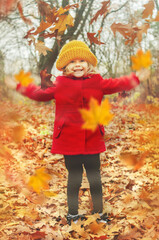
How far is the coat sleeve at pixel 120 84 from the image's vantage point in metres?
1.44

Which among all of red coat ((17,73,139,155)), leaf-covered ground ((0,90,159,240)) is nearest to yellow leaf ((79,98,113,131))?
leaf-covered ground ((0,90,159,240))

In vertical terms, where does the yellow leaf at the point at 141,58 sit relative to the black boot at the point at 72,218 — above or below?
above

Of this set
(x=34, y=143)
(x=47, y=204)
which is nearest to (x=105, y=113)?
(x=47, y=204)

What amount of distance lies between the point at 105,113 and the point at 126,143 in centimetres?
288

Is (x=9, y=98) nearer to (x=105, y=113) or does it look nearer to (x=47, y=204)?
(x=105, y=113)

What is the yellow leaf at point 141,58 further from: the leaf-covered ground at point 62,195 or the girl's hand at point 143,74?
the leaf-covered ground at point 62,195

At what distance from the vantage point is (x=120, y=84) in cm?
151

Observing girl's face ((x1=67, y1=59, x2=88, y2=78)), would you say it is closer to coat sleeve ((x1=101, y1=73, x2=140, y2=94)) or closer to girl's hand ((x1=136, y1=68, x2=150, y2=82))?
coat sleeve ((x1=101, y1=73, x2=140, y2=94))

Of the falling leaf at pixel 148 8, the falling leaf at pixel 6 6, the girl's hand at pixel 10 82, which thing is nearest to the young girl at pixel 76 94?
the girl's hand at pixel 10 82

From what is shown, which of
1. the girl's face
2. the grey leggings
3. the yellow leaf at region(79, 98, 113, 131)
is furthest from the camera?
the grey leggings

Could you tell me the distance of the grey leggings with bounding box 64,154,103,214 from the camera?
1.71 metres

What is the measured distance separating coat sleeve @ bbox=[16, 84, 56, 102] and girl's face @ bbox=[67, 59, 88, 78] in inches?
7.6

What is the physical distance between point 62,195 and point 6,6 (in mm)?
1864

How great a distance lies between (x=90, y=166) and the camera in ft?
5.73
